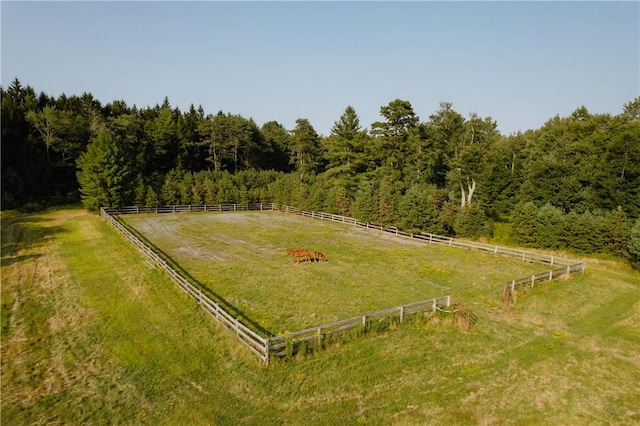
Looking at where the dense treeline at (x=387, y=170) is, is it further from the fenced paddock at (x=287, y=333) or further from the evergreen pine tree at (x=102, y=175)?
the fenced paddock at (x=287, y=333)

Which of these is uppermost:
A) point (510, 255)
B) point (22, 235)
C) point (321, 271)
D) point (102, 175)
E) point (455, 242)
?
point (102, 175)

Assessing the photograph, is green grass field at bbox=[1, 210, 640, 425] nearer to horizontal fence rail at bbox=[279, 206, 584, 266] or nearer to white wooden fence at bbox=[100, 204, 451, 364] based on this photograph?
white wooden fence at bbox=[100, 204, 451, 364]

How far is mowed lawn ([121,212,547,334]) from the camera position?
61.9 feet

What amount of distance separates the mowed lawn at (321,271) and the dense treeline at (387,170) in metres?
7.99

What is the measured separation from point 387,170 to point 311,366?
37.8m

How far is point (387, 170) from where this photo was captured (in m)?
48.2

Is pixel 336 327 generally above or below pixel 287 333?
below

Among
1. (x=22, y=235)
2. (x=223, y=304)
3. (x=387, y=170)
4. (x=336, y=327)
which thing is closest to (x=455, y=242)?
(x=387, y=170)

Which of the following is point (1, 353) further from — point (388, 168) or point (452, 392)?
point (388, 168)

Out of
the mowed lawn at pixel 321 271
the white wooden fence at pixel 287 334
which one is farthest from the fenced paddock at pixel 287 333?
the mowed lawn at pixel 321 271

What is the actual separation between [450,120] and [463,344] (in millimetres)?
36436

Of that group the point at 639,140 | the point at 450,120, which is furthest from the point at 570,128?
the point at 450,120

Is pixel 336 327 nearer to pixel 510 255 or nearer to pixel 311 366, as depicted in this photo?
pixel 311 366

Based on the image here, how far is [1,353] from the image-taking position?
14.4 meters
